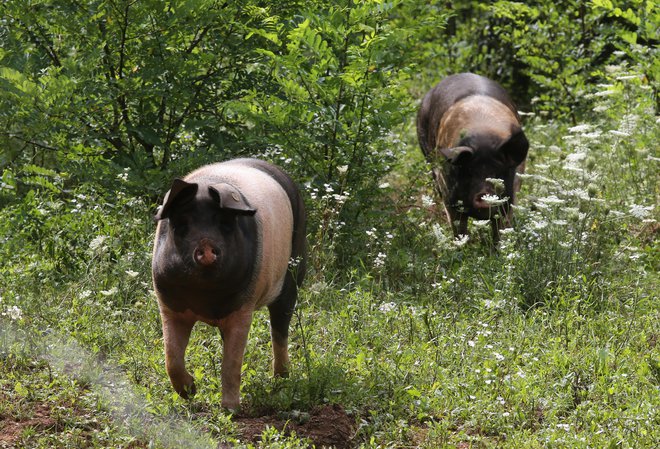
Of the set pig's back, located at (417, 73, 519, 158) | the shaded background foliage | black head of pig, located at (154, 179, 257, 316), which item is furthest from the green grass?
pig's back, located at (417, 73, 519, 158)

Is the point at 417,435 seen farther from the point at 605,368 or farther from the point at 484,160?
the point at 484,160

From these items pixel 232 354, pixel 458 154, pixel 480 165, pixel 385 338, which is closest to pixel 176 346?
pixel 232 354

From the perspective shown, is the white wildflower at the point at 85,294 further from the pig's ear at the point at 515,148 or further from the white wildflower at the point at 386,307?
the pig's ear at the point at 515,148

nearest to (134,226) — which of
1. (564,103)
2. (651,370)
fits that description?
(651,370)

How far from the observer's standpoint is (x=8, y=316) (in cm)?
634

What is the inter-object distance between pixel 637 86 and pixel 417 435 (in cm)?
655

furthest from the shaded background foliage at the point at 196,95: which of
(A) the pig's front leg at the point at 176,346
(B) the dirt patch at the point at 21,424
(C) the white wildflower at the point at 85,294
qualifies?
(B) the dirt patch at the point at 21,424

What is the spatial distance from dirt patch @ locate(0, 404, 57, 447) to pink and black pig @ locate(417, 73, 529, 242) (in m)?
3.91

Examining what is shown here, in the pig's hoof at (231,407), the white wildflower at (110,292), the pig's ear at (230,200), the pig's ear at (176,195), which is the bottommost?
the pig's hoof at (231,407)

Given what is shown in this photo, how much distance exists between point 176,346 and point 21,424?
2.73ft

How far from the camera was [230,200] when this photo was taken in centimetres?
525

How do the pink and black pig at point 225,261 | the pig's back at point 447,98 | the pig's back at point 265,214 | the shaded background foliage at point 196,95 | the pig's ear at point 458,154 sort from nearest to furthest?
the pink and black pig at point 225,261, the pig's back at point 265,214, the shaded background foliage at point 196,95, the pig's ear at point 458,154, the pig's back at point 447,98

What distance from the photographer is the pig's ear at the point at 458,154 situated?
8.73 meters

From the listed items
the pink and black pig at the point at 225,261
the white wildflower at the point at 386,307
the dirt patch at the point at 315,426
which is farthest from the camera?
the white wildflower at the point at 386,307
